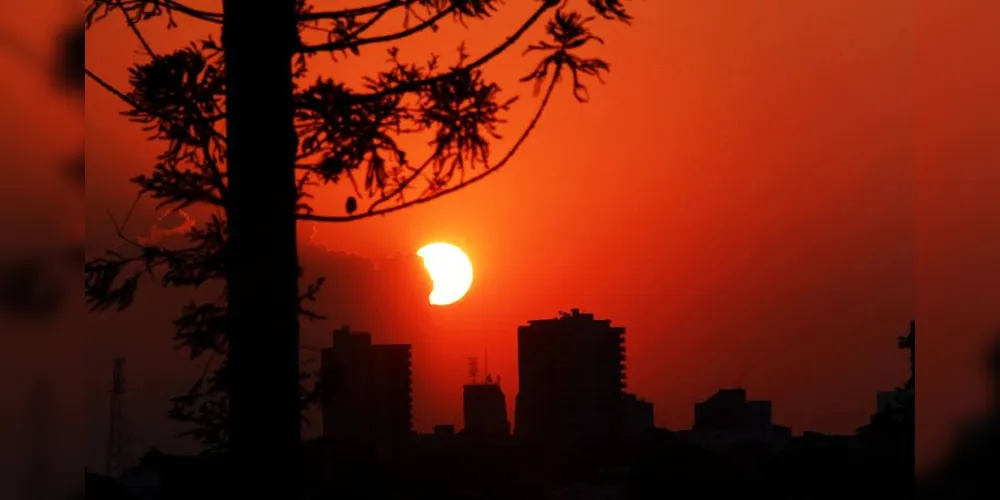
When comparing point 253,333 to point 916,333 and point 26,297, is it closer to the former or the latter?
point 26,297

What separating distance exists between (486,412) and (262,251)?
27.7m

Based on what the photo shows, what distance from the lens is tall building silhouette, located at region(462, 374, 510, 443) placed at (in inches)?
1216

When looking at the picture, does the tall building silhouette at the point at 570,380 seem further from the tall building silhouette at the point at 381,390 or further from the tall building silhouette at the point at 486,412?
the tall building silhouette at the point at 381,390

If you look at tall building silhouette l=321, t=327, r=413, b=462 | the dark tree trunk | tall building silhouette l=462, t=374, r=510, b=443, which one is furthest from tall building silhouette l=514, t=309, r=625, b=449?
the dark tree trunk

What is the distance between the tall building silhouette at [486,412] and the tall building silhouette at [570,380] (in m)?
0.67

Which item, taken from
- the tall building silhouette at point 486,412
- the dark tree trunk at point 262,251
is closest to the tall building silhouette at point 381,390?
the tall building silhouette at point 486,412

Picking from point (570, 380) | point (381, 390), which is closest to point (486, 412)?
point (570, 380)

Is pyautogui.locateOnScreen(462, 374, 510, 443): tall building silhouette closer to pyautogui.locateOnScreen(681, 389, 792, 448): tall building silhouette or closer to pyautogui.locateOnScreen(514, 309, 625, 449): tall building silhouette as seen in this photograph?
pyautogui.locateOnScreen(514, 309, 625, 449): tall building silhouette

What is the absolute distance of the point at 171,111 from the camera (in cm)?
687

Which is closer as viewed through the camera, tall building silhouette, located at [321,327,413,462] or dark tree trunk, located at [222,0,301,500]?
dark tree trunk, located at [222,0,301,500]

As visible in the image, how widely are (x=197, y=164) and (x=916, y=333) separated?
12.5 ft

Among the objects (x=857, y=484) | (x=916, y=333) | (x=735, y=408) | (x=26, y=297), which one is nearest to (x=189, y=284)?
(x=26, y=297)

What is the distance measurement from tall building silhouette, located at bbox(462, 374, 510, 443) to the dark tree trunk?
75.0ft

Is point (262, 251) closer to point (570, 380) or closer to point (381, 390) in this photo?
point (381, 390)
